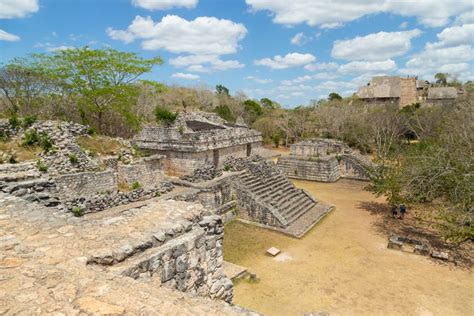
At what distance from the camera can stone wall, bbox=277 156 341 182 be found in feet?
63.5

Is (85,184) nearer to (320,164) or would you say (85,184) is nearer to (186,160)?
(186,160)

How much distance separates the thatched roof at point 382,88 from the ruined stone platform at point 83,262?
43789 millimetres

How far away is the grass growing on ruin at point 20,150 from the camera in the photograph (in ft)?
32.4

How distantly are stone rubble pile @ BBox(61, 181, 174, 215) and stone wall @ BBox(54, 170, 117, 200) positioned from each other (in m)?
0.37

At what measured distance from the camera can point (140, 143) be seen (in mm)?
14516

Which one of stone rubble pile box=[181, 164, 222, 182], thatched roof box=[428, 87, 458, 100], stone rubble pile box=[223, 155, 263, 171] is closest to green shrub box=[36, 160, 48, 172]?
stone rubble pile box=[181, 164, 222, 182]

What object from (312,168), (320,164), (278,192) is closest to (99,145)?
(278,192)

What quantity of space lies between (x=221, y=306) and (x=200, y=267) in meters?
1.48

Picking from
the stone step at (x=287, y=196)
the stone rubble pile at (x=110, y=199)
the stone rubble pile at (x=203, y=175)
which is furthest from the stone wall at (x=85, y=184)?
the stone step at (x=287, y=196)

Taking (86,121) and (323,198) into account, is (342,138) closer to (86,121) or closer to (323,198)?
(323,198)

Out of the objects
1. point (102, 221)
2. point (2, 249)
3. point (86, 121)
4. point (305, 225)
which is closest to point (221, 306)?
point (102, 221)

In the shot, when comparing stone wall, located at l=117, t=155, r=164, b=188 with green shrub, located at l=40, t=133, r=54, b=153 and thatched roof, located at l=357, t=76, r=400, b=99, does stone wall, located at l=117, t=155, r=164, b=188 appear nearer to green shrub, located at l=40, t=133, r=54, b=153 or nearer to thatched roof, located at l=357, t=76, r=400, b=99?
green shrub, located at l=40, t=133, r=54, b=153

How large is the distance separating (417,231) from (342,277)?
4849 mm

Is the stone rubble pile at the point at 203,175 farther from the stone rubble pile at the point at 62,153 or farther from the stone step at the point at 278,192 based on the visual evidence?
the stone rubble pile at the point at 62,153
